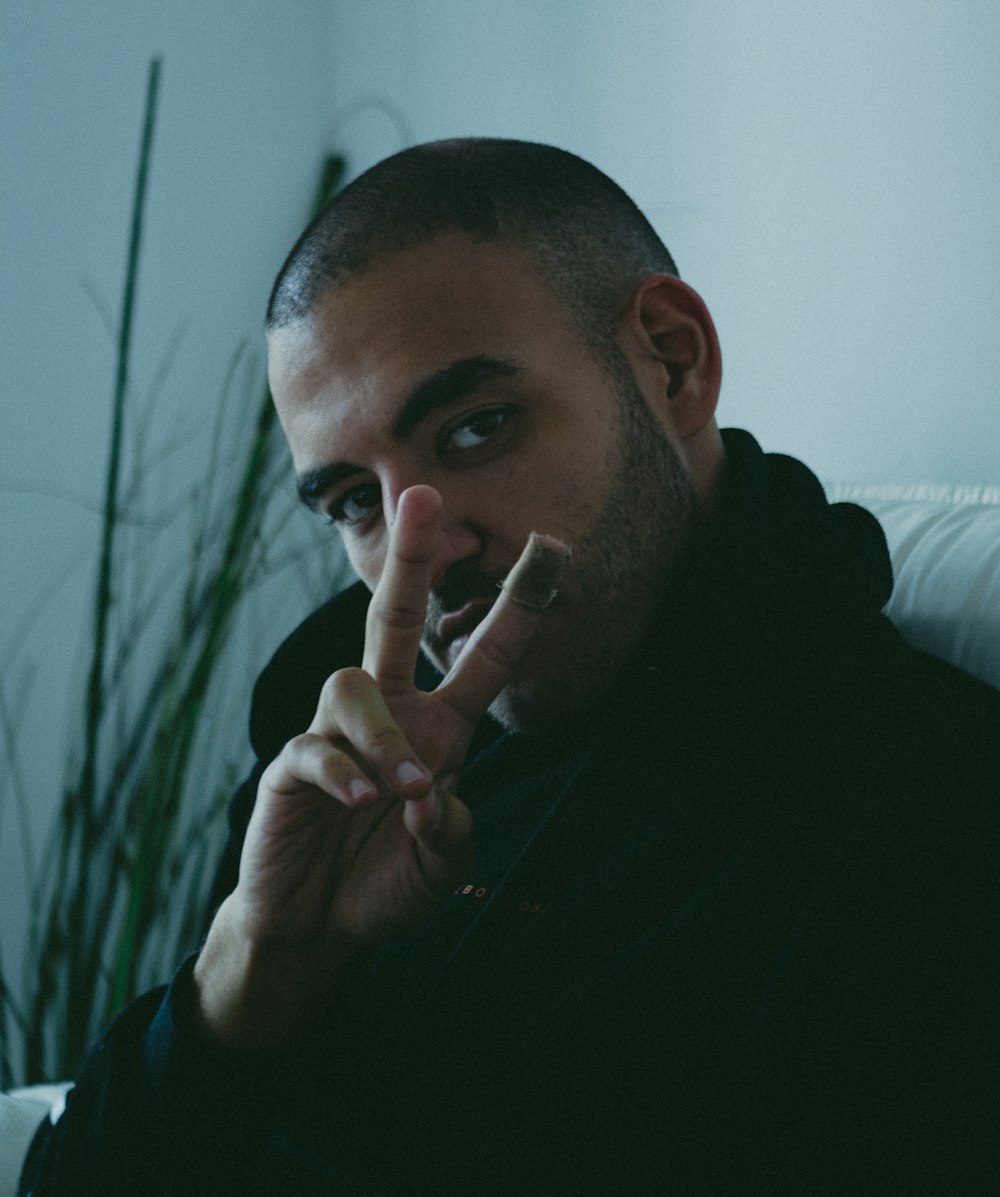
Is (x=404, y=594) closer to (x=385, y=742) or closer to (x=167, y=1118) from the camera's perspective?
(x=385, y=742)

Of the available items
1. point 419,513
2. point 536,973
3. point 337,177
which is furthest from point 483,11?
point 536,973

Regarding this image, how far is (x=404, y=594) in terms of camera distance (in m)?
0.79

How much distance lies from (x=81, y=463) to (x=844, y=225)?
51.5 inches

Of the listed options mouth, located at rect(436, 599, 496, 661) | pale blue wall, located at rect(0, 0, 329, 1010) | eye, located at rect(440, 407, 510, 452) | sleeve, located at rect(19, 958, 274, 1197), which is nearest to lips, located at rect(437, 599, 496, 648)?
mouth, located at rect(436, 599, 496, 661)

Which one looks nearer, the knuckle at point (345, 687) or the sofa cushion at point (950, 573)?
the knuckle at point (345, 687)

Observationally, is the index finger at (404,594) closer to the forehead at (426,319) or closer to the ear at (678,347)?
the forehead at (426,319)

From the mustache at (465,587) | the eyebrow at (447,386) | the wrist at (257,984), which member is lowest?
the wrist at (257,984)

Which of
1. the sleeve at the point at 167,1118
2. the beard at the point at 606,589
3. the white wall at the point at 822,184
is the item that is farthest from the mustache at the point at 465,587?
the white wall at the point at 822,184

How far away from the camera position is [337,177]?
2186 mm

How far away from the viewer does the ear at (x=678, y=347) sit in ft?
3.69

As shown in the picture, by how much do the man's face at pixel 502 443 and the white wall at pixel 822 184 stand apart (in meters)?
0.43

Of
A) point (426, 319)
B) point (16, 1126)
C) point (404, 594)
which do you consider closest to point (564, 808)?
point (404, 594)

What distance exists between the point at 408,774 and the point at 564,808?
35cm

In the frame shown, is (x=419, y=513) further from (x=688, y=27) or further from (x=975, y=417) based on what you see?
(x=688, y=27)
